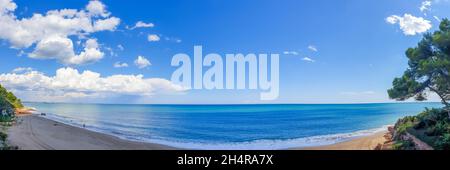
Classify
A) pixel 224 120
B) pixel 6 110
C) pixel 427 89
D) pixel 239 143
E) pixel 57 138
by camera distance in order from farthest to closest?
pixel 427 89 → pixel 224 120 → pixel 6 110 → pixel 57 138 → pixel 239 143

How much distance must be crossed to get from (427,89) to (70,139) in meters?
2.98

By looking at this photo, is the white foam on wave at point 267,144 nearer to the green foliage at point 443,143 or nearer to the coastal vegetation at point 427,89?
the coastal vegetation at point 427,89

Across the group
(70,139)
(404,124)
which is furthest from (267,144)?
(70,139)

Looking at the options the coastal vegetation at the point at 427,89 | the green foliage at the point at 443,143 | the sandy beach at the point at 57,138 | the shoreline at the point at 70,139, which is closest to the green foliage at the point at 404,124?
the coastal vegetation at the point at 427,89

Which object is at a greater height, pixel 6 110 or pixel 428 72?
pixel 428 72

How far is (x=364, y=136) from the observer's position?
2721 mm

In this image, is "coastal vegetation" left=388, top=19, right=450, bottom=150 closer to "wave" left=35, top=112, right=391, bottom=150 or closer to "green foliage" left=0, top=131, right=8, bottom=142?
"wave" left=35, top=112, right=391, bottom=150

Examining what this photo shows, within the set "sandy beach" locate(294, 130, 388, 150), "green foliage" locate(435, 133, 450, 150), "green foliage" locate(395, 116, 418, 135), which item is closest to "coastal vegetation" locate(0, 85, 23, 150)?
"sandy beach" locate(294, 130, 388, 150)

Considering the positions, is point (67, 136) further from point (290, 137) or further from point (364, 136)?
point (364, 136)

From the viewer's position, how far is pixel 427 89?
10.4 ft

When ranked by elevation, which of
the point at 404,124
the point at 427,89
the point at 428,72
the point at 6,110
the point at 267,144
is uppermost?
the point at 428,72

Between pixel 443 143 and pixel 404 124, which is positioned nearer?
pixel 443 143

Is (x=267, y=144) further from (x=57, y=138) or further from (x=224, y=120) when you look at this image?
(x=57, y=138)
